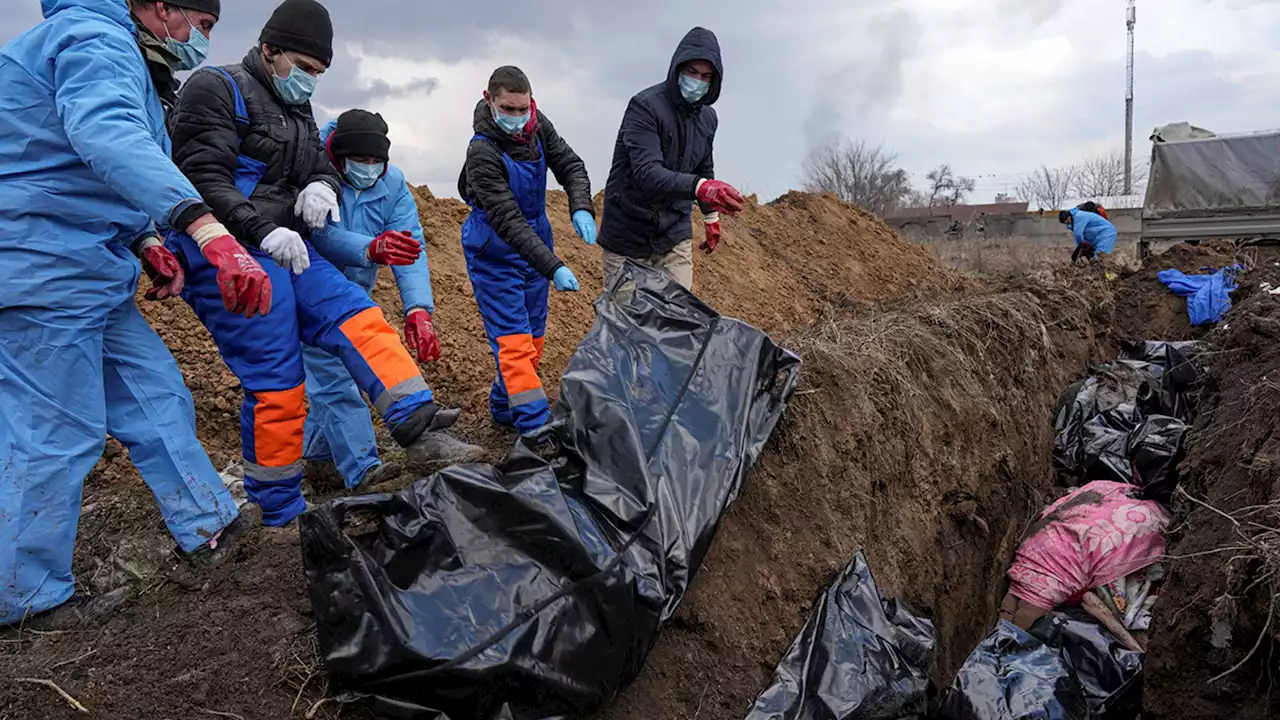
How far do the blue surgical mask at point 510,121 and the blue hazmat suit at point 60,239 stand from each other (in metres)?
1.45

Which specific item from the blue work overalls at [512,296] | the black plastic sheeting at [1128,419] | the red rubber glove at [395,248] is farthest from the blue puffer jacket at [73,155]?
the black plastic sheeting at [1128,419]

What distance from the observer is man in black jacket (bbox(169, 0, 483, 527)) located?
253 cm

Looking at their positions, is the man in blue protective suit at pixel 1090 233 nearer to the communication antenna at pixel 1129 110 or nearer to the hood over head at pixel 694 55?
the hood over head at pixel 694 55

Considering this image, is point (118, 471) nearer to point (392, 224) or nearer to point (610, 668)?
point (392, 224)

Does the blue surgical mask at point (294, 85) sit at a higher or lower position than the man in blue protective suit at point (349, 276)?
higher

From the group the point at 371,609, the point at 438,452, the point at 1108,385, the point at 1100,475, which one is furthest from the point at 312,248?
the point at 1108,385

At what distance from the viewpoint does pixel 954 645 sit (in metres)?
3.47

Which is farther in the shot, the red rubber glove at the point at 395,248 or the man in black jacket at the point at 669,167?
the man in black jacket at the point at 669,167

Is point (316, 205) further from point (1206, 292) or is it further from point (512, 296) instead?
point (1206, 292)

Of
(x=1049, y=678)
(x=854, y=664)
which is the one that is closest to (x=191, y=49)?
(x=854, y=664)

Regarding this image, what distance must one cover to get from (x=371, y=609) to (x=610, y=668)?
62cm

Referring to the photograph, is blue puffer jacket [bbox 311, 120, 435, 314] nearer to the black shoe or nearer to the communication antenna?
the black shoe

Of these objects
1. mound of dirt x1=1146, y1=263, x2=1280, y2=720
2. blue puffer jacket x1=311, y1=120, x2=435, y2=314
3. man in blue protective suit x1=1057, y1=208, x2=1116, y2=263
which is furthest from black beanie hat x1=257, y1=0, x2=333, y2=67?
man in blue protective suit x1=1057, y1=208, x2=1116, y2=263

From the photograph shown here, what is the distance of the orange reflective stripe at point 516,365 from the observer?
353cm
